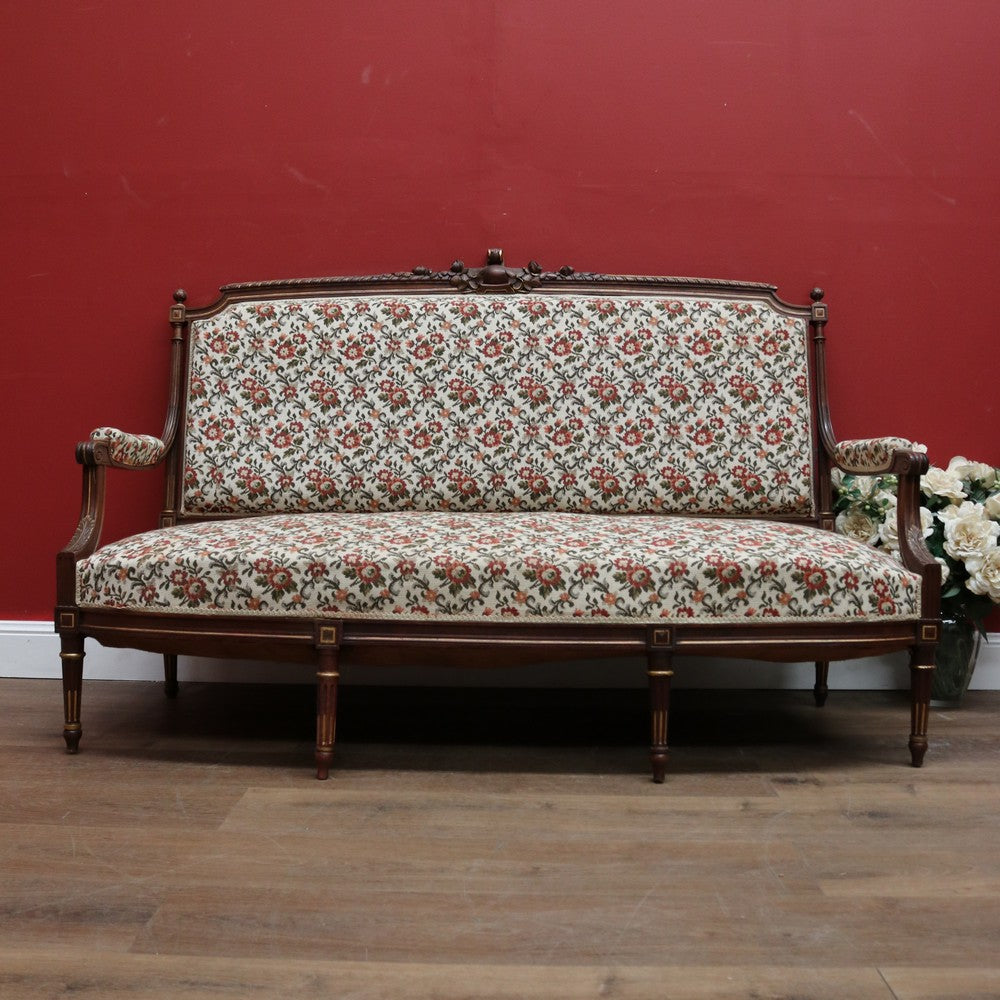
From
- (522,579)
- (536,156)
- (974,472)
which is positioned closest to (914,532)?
(974,472)

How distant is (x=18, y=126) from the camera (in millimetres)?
2891

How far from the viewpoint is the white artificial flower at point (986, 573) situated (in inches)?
95.4

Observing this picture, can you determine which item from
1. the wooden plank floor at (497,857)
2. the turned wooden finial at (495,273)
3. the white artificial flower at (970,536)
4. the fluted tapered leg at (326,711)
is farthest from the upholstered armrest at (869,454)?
the fluted tapered leg at (326,711)

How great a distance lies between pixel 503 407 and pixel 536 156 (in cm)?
84

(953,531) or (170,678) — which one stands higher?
(953,531)

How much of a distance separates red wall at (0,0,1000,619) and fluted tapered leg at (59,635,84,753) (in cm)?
111

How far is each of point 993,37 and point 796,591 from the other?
2028 millimetres

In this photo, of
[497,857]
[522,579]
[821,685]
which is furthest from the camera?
[821,685]

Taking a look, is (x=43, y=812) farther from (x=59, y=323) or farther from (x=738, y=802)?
(x=59, y=323)

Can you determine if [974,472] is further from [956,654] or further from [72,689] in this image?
[72,689]

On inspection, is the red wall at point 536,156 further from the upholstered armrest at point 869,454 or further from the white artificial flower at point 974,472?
the upholstered armrest at point 869,454

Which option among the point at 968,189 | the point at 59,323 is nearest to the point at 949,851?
the point at 968,189

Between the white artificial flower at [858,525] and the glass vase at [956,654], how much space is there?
1.06 ft

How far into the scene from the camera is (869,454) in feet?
7.77
